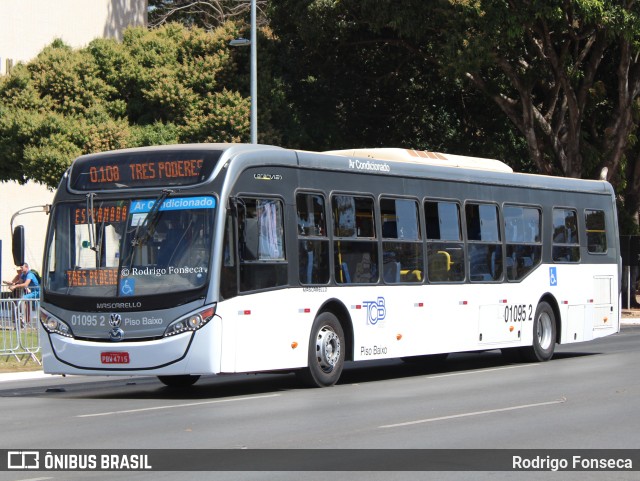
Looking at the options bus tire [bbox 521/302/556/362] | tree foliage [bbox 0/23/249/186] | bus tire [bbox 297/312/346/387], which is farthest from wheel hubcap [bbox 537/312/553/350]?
tree foliage [bbox 0/23/249/186]

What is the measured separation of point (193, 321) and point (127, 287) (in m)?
0.99

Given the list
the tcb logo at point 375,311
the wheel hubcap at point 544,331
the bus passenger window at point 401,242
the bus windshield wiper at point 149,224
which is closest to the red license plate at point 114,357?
the bus windshield wiper at point 149,224

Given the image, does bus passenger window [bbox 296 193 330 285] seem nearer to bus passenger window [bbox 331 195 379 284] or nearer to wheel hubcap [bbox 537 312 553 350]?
bus passenger window [bbox 331 195 379 284]

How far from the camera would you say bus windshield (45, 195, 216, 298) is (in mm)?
14953

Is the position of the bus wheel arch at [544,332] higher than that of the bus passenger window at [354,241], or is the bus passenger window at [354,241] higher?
the bus passenger window at [354,241]

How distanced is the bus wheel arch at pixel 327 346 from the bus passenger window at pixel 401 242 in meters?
1.13

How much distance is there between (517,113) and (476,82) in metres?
1.69

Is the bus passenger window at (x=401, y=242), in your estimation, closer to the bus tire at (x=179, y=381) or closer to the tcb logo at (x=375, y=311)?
the tcb logo at (x=375, y=311)

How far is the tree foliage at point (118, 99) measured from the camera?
34.2 meters

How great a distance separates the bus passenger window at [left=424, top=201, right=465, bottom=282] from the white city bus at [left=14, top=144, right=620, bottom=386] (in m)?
0.03

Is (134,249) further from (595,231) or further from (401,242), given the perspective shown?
(595,231)

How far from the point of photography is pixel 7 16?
4100 cm

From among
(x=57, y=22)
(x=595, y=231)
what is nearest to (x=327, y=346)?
(x=595, y=231)

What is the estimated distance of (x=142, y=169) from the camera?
15.6 m
